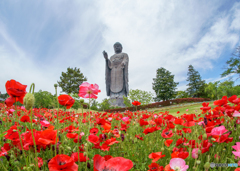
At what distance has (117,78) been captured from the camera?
15.7 meters

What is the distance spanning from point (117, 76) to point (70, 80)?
19487mm

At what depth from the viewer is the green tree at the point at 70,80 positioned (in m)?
31.2

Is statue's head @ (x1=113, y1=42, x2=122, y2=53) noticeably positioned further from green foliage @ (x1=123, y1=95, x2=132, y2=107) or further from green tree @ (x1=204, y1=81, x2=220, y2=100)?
green tree @ (x1=204, y1=81, x2=220, y2=100)

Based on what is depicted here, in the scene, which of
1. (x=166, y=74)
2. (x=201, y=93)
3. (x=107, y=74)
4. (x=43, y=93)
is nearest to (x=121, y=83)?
(x=107, y=74)

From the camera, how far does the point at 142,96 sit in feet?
51.4

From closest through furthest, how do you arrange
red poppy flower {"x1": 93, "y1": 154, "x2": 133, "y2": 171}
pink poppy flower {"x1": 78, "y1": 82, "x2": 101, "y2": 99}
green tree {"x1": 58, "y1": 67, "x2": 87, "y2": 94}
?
red poppy flower {"x1": 93, "y1": 154, "x2": 133, "y2": 171} → pink poppy flower {"x1": 78, "y1": 82, "x2": 101, "y2": 99} → green tree {"x1": 58, "y1": 67, "x2": 87, "y2": 94}

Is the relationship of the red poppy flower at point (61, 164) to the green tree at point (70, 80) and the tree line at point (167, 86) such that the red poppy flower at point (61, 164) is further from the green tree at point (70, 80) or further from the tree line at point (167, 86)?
the green tree at point (70, 80)

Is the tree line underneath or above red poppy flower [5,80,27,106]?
above

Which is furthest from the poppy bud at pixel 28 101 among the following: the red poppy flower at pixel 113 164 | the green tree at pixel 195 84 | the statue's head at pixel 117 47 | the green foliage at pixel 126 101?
the green tree at pixel 195 84

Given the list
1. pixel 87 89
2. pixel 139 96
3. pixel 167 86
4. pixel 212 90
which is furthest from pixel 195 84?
pixel 87 89

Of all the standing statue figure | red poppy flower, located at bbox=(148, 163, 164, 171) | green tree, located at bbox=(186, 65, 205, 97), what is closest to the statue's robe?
the standing statue figure

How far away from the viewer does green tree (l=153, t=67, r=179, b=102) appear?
3253 centimetres

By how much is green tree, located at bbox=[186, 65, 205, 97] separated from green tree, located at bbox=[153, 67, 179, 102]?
8.69 meters

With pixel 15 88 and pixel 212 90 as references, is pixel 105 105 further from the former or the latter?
pixel 212 90
